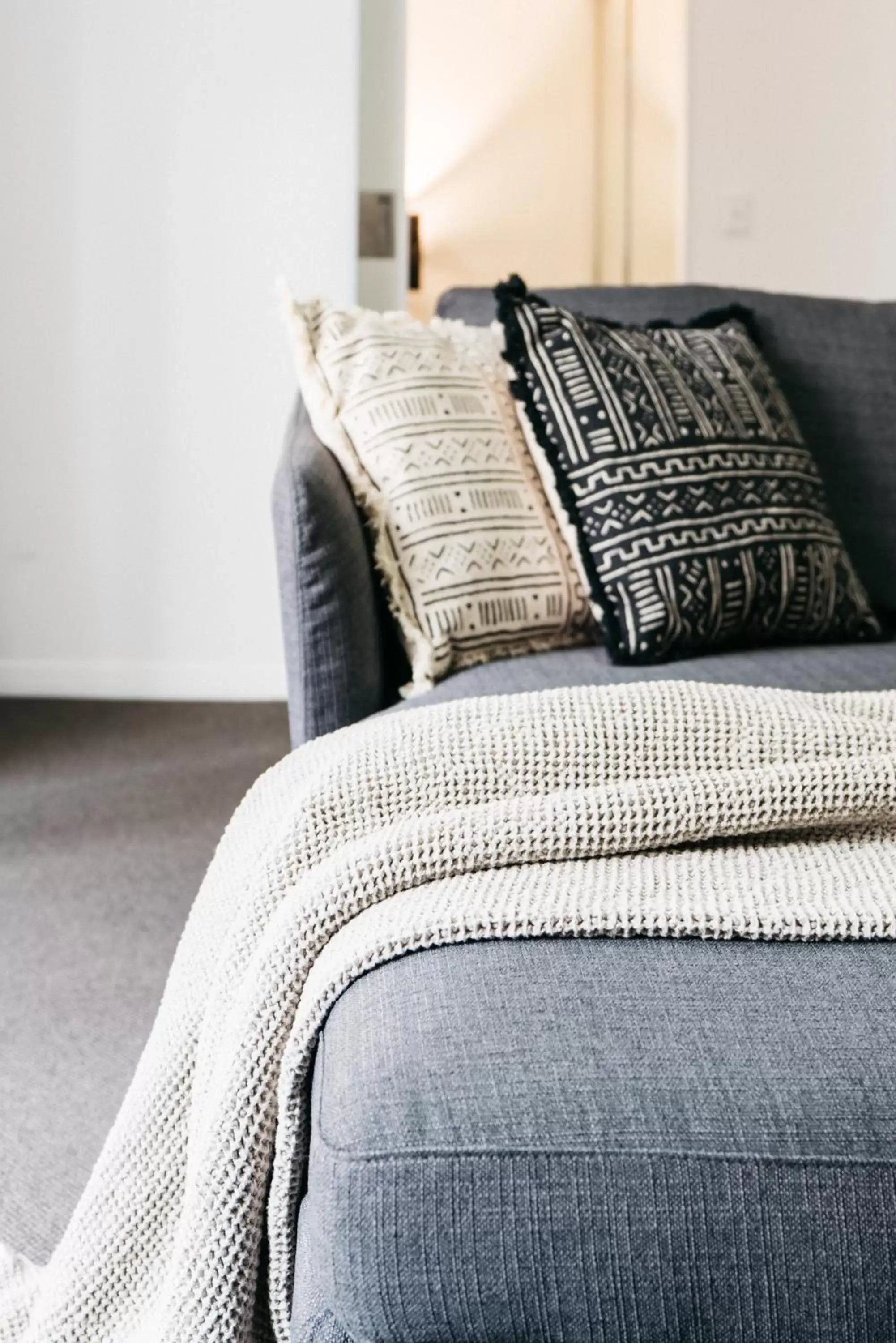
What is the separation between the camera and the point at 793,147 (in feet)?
14.6

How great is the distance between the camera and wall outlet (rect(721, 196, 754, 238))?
4473 mm

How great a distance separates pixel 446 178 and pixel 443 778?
485 centimetres

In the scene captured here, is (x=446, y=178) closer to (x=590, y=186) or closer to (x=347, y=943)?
(x=590, y=186)

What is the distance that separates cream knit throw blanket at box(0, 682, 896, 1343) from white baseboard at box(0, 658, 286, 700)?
2.25 meters

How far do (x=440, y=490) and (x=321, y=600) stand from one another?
0.24 m

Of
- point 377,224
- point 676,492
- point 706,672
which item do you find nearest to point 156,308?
point 377,224

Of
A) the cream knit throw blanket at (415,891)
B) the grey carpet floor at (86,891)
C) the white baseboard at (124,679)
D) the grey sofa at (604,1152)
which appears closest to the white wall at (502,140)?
the white baseboard at (124,679)

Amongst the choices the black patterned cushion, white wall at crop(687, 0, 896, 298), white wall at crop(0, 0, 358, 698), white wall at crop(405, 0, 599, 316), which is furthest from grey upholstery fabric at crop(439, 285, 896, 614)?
white wall at crop(405, 0, 599, 316)

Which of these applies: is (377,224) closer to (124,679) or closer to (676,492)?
(124,679)

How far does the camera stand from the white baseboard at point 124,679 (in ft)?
10.7

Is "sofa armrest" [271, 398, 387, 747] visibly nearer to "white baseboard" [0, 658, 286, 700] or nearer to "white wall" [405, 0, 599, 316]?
"white baseboard" [0, 658, 286, 700]

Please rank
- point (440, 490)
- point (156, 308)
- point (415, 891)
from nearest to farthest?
point (415, 891)
point (440, 490)
point (156, 308)

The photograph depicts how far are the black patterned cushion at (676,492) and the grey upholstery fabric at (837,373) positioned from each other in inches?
7.1

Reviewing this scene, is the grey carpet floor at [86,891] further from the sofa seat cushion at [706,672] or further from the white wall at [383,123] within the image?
A: the white wall at [383,123]
